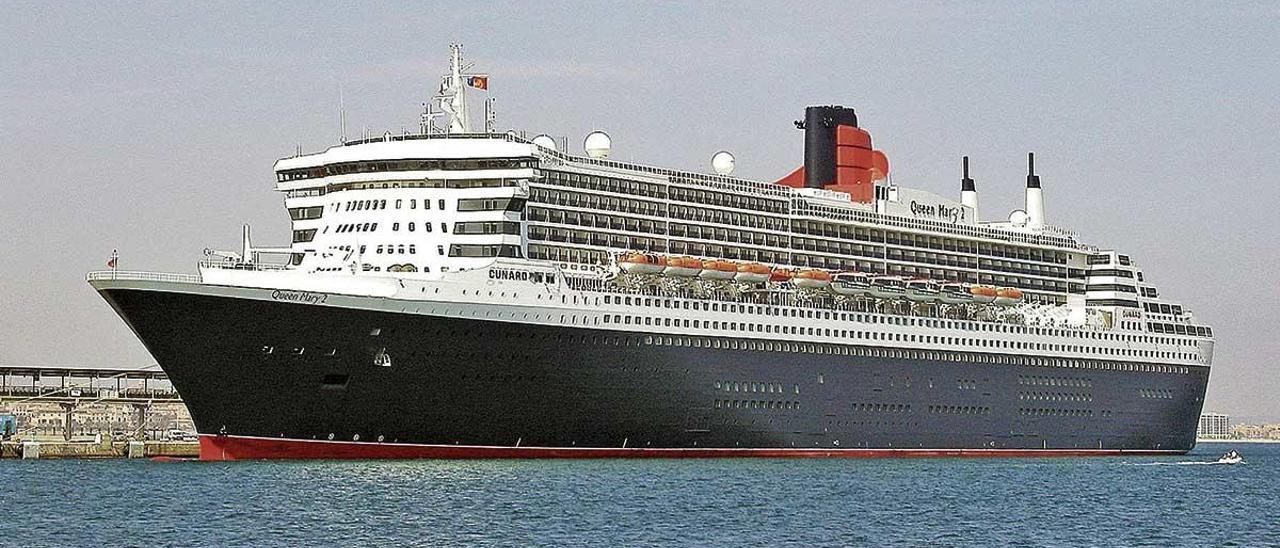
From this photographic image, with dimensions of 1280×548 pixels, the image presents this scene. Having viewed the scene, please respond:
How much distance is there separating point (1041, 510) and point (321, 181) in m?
28.9

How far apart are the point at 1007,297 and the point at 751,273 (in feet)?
52.2

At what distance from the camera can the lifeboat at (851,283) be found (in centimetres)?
7738

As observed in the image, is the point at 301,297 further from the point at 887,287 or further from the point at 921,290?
the point at 921,290

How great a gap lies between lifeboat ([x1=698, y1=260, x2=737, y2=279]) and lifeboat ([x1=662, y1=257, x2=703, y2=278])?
699 mm

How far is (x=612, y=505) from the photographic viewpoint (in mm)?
52438

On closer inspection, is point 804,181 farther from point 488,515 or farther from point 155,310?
point 488,515

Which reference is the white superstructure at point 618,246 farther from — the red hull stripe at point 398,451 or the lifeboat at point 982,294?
the red hull stripe at point 398,451

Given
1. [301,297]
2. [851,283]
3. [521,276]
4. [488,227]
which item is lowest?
[301,297]

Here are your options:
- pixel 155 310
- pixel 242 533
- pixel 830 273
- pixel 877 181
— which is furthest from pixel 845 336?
pixel 242 533

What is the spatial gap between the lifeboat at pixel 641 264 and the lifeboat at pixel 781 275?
21.6 feet

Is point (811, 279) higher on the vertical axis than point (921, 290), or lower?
higher

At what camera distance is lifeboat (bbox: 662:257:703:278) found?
2773 inches

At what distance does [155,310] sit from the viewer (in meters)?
61.5

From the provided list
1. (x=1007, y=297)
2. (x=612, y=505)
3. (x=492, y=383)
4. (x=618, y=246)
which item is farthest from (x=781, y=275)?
(x=612, y=505)
